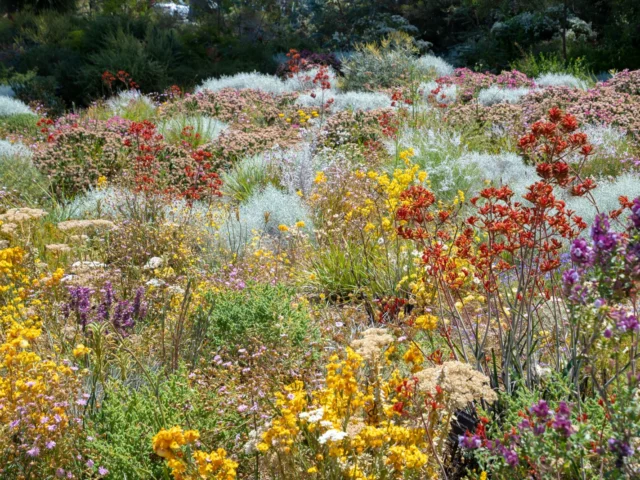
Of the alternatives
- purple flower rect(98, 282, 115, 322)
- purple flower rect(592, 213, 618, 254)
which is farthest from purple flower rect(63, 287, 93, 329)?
purple flower rect(592, 213, 618, 254)

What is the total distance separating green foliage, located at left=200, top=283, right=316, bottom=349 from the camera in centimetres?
352

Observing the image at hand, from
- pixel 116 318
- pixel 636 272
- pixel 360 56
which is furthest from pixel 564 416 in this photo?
pixel 360 56

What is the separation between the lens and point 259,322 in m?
3.58

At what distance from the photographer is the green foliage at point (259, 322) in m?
3.52

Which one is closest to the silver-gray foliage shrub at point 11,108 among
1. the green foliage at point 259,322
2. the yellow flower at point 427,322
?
the green foliage at point 259,322

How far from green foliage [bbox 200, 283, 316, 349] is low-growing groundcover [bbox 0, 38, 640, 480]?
0.05ft

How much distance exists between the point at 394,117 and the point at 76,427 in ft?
23.3

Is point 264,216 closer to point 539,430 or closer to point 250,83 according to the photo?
point 539,430

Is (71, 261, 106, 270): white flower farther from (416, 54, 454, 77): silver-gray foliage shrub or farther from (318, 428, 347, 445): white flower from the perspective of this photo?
(416, 54, 454, 77): silver-gray foliage shrub

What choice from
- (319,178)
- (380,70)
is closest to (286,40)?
(380,70)

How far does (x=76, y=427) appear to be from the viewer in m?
2.54

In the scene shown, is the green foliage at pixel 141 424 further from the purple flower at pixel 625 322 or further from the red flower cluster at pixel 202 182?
the red flower cluster at pixel 202 182

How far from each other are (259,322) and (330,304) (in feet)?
4.07

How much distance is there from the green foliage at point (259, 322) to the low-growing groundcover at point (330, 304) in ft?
0.05
